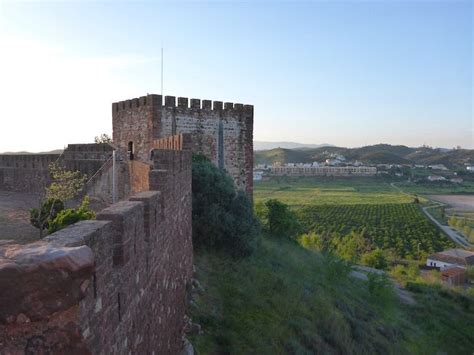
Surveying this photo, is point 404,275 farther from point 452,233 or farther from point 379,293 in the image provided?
point 452,233

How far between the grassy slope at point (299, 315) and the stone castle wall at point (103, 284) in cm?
229

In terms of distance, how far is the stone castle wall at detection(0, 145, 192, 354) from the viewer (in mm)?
2379

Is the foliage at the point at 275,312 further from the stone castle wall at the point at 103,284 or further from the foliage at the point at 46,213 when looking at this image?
the foliage at the point at 46,213

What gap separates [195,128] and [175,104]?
132 centimetres

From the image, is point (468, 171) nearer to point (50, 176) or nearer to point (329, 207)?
point (329, 207)

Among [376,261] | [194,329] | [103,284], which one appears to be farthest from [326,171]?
[103,284]

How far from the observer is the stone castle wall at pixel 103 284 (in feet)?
7.80

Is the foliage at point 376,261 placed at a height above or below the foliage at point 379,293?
below

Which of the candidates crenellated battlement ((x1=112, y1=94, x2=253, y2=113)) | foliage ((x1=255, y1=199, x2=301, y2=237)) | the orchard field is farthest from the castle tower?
the orchard field

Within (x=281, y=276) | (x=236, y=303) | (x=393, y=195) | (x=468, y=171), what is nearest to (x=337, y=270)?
(x=281, y=276)

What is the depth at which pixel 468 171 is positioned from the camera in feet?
551

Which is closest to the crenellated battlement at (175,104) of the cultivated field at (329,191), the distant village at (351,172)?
the cultivated field at (329,191)

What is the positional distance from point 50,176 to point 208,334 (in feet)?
38.4

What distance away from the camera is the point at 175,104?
1772cm
